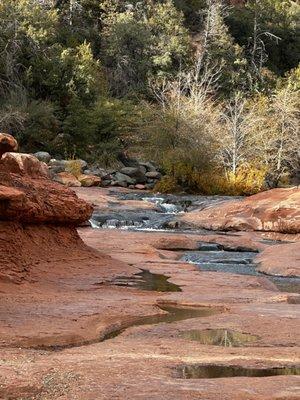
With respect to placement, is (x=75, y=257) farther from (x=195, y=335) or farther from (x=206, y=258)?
(x=195, y=335)

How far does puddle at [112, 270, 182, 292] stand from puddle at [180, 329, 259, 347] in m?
3.25

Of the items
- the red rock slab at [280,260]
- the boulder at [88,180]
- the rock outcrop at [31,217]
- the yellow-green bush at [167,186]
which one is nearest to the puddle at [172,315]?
the rock outcrop at [31,217]

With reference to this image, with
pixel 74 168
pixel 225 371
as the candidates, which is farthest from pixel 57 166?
pixel 225 371

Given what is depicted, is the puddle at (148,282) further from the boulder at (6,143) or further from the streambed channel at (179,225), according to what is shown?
the boulder at (6,143)

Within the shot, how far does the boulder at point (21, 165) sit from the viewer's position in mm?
11913

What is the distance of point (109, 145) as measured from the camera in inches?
1533

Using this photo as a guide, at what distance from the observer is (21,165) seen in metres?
12.4

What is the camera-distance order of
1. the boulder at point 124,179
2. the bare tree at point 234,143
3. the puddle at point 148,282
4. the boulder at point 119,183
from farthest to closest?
the bare tree at point 234,143
the boulder at point 124,179
the boulder at point 119,183
the puddle at point 148,282

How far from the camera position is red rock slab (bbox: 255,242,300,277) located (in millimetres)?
12953

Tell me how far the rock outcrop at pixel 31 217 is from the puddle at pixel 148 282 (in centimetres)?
135

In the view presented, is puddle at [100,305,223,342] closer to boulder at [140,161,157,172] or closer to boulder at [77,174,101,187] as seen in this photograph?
boulder at [77,174,101,187]

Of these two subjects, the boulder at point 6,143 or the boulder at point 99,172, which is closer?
the boulder at point 6,143

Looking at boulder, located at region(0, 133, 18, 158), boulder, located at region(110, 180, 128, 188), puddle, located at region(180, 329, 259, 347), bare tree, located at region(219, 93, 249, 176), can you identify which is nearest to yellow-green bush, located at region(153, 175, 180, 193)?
boulder, located at region(110, 180, 128, 188)

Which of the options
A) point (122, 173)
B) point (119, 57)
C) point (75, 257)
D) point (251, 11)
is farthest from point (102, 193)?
point (251, 11)
